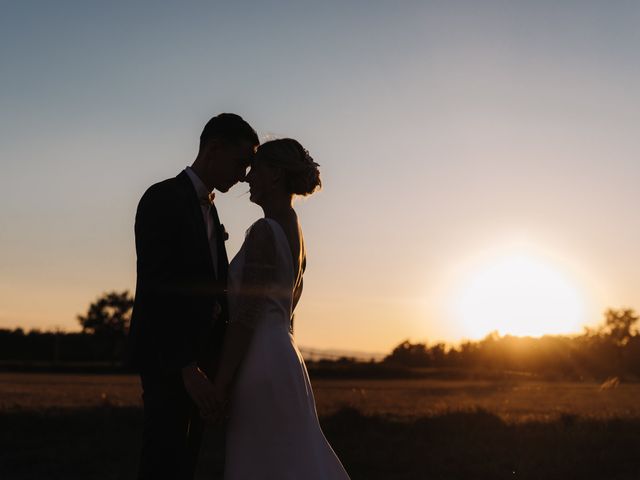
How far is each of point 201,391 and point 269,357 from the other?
382mm

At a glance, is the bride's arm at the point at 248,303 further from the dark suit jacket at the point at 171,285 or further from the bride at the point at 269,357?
the dark suit jacket at the point at 171,285

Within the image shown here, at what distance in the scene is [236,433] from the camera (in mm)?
3982

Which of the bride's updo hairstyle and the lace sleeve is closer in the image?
the lace sleeve

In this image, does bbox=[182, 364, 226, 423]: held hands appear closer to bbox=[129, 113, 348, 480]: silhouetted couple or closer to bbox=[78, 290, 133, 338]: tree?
bbox=[129, 113, 348, 480]: silhouetted couple

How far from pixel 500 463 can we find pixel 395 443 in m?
1.27

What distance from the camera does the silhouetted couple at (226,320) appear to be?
3742 mm

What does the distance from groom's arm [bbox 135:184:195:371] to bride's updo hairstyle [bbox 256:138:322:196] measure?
0.49 metres

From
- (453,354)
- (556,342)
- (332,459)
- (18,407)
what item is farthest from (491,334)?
(332,459)

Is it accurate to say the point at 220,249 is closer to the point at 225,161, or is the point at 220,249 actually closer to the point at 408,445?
the point at 225,161

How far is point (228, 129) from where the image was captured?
4.01 meters

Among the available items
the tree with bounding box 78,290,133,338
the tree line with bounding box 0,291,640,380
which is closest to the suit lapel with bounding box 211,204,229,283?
the tree line with bounding box 0,291,640,380

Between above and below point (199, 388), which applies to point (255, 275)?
above

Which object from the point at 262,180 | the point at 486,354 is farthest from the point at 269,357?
the point at 486,354

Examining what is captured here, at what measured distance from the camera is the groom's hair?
13.2 feet
